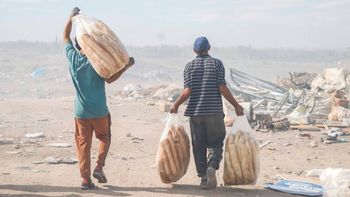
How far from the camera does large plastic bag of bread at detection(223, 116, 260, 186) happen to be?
5488mm

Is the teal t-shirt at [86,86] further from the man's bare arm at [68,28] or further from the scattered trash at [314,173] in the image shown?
the scattered trash at [314,173]

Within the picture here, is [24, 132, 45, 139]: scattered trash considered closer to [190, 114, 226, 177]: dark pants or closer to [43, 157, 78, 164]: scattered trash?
[43, 157, 78, 164]: scattered trash

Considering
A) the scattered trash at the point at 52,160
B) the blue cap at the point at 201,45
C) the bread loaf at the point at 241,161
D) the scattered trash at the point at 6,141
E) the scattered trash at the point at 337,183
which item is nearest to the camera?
the scattered trash at the point at 337,183

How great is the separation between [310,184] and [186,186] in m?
1.44

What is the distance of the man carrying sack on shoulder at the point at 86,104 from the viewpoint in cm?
536

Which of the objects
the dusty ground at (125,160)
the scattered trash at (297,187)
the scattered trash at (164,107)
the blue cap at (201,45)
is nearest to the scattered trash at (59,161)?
the dusty ground at (125,160)

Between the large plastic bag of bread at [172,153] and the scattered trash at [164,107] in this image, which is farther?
the scattered trash at [164,107]

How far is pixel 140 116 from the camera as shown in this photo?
14156 mm

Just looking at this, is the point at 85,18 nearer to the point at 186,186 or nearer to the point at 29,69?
the point at 186,186

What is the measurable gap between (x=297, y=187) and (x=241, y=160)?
75 centimetres

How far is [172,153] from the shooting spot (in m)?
5.57

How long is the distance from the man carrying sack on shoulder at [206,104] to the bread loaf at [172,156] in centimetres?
17

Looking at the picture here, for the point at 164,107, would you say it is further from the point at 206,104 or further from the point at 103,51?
the point at 103,51

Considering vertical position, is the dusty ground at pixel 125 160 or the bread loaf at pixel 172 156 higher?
the bread loaf at pixel 172 156
